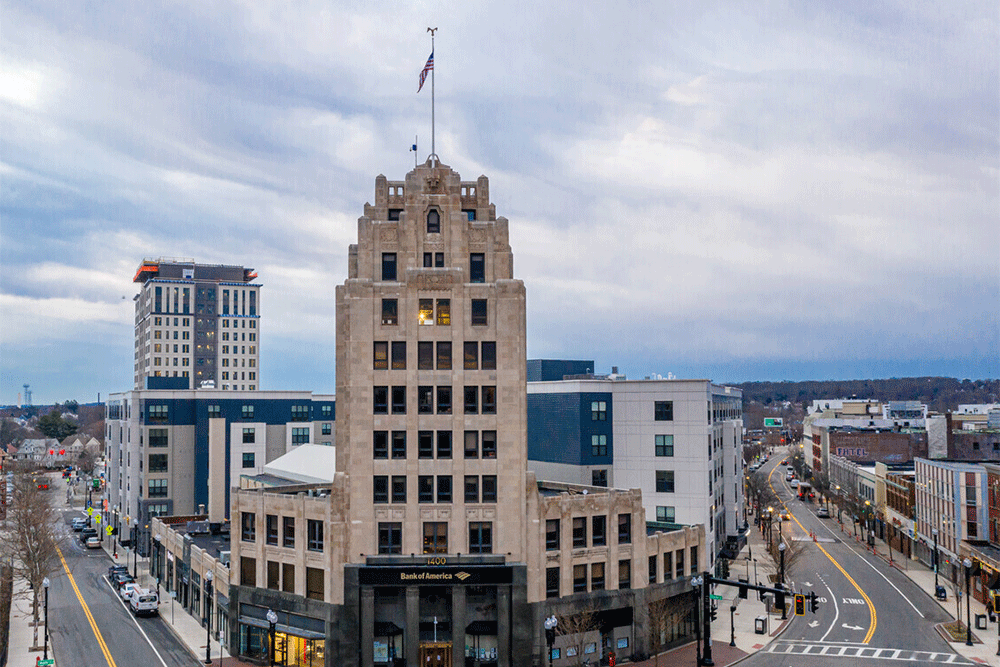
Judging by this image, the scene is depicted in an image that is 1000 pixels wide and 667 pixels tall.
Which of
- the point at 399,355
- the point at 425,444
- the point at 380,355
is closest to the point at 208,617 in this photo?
the point at 425,444

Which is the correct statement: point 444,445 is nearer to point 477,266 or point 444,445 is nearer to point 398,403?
point 398,403

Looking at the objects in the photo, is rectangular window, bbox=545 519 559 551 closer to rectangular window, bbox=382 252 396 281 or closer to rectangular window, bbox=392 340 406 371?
rectangular window, bbox=392 340 406 371

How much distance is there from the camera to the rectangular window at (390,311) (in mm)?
58219

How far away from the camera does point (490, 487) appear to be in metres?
57.4

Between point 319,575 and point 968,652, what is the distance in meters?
46.7

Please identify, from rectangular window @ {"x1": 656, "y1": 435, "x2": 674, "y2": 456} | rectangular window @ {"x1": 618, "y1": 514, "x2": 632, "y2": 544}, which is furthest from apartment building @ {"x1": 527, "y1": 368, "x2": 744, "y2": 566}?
rectangular window @ {"x1": 618, "y1": 514, "x2": 632, "y2": 544}

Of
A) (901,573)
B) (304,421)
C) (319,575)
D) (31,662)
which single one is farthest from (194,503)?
(901,573)

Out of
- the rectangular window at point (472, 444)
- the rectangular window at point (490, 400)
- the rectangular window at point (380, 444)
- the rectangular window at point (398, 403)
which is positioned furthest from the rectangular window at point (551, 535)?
the rectangular window at point (398, 403)

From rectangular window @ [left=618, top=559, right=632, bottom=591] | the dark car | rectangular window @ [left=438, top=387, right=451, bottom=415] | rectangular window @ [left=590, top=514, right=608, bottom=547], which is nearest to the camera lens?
rectangular window @ [left=438, top=387, right=451, bottom=415]

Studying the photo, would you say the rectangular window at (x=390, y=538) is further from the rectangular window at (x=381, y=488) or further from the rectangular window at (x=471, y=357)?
the rectangular window at (x=471, y=357)

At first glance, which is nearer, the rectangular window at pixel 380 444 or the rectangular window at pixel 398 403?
the rectangular window at pixel 380 444

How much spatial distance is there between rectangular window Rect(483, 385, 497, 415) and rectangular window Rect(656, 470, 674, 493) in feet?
95.5

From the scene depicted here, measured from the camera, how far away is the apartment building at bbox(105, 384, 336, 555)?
351ft

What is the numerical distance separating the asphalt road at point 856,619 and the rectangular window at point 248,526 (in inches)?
1429
